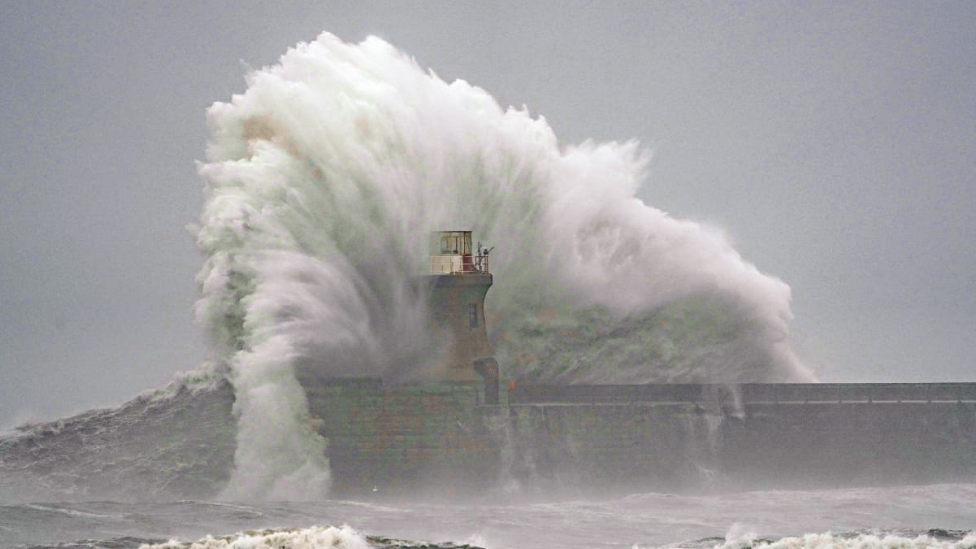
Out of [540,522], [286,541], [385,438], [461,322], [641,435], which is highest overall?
[461,322]

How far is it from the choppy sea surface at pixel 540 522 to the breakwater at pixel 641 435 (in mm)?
506

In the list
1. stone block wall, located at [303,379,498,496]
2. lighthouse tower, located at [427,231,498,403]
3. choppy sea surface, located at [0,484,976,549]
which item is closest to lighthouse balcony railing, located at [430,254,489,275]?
lighthouse tower, located at [427,231,498,403]

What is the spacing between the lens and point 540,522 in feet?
98.3

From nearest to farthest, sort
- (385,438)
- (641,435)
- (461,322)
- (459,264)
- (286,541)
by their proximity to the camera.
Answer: (286,541) → (385,438) → (641,435) → (461,322) → (459,264)

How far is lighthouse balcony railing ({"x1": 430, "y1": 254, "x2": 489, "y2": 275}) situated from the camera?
35.9 metres

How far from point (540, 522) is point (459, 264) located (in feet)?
24.0

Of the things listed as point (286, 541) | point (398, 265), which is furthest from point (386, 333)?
point (286, 541)

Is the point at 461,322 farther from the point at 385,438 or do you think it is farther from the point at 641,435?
the point at 641,435

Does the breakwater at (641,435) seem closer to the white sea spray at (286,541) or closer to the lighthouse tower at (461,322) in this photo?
the lighthouse tower at (461,322)

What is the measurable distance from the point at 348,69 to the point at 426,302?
202 inches

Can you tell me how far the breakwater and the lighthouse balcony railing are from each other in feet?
8.23

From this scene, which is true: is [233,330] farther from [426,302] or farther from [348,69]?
[348,69]

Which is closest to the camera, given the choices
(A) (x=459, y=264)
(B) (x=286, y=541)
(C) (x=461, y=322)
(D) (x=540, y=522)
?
(B) (x=286, y=541)

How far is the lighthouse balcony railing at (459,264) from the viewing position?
118ft
